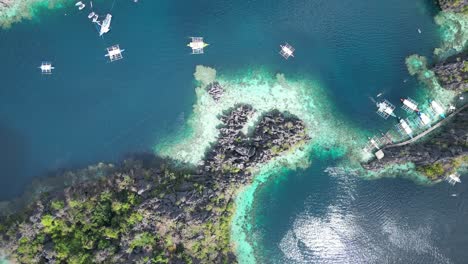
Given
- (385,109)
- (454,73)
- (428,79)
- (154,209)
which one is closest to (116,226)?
(154,209)

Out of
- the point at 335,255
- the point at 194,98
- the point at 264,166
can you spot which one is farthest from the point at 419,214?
the point at 194,98

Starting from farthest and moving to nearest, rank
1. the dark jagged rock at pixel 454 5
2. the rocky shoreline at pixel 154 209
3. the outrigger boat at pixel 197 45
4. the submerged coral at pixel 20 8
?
the dark jagged rock at pixel 454 5, the outrigger boat at pixel 197 45, the submerged coral at pixel 20 8, the rocky shoreline at pixel 154 209

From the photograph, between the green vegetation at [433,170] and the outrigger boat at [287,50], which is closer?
the green vegetation at [433,170]

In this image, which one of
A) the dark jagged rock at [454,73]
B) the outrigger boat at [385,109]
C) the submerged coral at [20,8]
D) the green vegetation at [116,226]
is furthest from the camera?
the outrigger boat at [385,109]

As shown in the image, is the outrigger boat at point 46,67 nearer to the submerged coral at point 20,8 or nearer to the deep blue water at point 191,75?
the deep blue water at point 191,75

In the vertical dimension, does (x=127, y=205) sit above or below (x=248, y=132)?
below

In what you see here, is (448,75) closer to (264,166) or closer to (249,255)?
(264,166)

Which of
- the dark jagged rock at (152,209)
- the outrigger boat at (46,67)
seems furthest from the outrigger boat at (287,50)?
the outrigger boat at (46,67)
